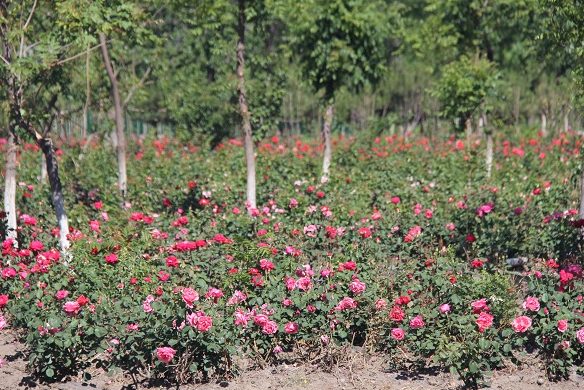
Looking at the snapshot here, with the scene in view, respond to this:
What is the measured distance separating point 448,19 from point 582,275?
32.6 feet

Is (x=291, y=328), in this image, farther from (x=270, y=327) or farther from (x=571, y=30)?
(x=571, y=30)

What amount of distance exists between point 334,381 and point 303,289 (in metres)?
0.74

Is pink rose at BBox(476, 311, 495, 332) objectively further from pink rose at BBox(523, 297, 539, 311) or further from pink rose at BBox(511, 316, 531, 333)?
pink rose at BBox(523, 297, 539, 311)

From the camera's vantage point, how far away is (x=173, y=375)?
18.8 ft

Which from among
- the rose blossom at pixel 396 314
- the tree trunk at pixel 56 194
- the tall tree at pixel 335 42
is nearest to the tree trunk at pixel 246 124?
the tree trunk at pixel 56 194

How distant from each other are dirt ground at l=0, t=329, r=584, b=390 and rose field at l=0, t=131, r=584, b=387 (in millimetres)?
88

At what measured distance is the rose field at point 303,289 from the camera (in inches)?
223

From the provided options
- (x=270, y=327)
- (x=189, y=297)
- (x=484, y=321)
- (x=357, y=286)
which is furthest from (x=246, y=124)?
(x=484, y=321)

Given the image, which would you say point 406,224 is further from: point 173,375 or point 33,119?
point 33,119

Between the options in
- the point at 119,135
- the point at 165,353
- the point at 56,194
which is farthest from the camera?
the point at 119,135

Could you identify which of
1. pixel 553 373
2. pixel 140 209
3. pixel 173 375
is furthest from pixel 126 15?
pixel 553 373

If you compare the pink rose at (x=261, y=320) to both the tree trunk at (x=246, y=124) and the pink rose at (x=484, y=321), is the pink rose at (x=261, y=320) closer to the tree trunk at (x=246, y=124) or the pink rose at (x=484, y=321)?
the pink rose at (x=484, y=321)

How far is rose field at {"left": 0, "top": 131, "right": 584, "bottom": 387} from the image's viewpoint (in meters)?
5.66

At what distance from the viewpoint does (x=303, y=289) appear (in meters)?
6.08
